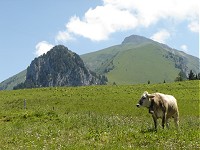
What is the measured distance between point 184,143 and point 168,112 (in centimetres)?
620

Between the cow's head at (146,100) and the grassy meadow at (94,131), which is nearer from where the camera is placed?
the grassy meadow at (94,131)

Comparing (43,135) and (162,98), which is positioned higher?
(162,98)

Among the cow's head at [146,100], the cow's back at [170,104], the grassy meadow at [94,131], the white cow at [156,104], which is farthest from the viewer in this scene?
the cow's back at [170,104]

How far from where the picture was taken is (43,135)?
20859 millimetres

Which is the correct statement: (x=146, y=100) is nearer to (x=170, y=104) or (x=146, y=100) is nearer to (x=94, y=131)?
(x=170, y=104)

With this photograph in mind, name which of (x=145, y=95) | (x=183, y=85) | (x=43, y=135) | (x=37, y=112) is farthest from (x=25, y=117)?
(x=183, y=85)

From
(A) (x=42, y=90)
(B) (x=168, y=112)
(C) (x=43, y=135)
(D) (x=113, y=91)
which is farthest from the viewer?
(A) (x=42, y=90)

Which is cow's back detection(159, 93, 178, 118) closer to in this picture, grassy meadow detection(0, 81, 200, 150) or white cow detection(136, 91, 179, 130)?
white cow detection(136, 91, 179, 130)

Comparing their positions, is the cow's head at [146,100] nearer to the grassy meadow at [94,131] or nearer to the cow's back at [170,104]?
the cow's back at [170,104]

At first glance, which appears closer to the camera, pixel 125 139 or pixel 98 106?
pixel 125 139

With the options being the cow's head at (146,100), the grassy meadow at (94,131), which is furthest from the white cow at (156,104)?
the grassy meadow at (94,131)

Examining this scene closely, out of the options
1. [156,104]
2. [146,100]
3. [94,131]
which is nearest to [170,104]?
[156,104]

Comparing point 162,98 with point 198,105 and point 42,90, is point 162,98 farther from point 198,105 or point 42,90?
point 42,90

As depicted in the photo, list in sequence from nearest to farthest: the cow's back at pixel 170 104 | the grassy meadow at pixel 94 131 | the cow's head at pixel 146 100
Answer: the grassy meadow at pixel 94 131 < the cow's head at pixel 146 100 < the cow's back at pixel 170 104
